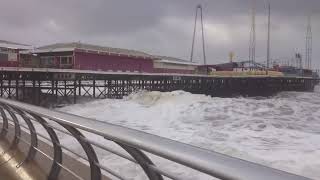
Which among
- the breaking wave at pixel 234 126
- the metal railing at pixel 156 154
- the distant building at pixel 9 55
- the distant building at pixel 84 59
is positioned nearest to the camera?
the metal railing at pixel 156 154

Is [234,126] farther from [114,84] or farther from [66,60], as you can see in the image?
[114,84]

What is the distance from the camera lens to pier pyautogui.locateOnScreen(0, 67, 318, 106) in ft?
136

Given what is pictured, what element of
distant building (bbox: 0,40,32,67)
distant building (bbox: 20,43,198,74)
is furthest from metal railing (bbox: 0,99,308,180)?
distant building (bbox: 20,43,198,74)

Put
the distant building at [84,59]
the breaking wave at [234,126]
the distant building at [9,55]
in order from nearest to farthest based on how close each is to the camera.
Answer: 1. the breaking wave at [234,126]
2. the distant building at [9,55]
3. the distant building at [84,59]

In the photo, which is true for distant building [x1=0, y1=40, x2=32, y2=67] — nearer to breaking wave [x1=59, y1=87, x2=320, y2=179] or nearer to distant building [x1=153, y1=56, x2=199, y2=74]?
breaking wave [x1=59, y1=87, x2=320, y2=179]

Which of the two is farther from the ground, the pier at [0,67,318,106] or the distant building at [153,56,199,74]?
the distant building at [153,56,199,74]

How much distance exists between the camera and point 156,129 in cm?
2320

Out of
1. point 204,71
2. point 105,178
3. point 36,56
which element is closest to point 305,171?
point 105,178

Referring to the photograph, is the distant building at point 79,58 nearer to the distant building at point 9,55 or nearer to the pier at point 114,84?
the pier at point 114,84

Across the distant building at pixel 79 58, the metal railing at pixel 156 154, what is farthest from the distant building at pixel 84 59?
the metal railing at pixel 156 154

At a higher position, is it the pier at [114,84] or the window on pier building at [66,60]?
the window on pier building at [66,60]

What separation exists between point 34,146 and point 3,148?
6.13ft

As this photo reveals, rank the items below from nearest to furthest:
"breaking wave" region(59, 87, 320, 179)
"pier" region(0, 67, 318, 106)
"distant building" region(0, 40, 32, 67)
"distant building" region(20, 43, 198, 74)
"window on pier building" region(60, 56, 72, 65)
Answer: "breaking wave" region(59, 87, 320, 179), "distant building" region(0, 40, 32, 67), "pier" region(0, 67, 318, 106), "distant building" region(20, 43, 198, 74), "window on pier building" region(60, 56, 72, 65)

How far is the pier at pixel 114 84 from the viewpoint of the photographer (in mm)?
41341
